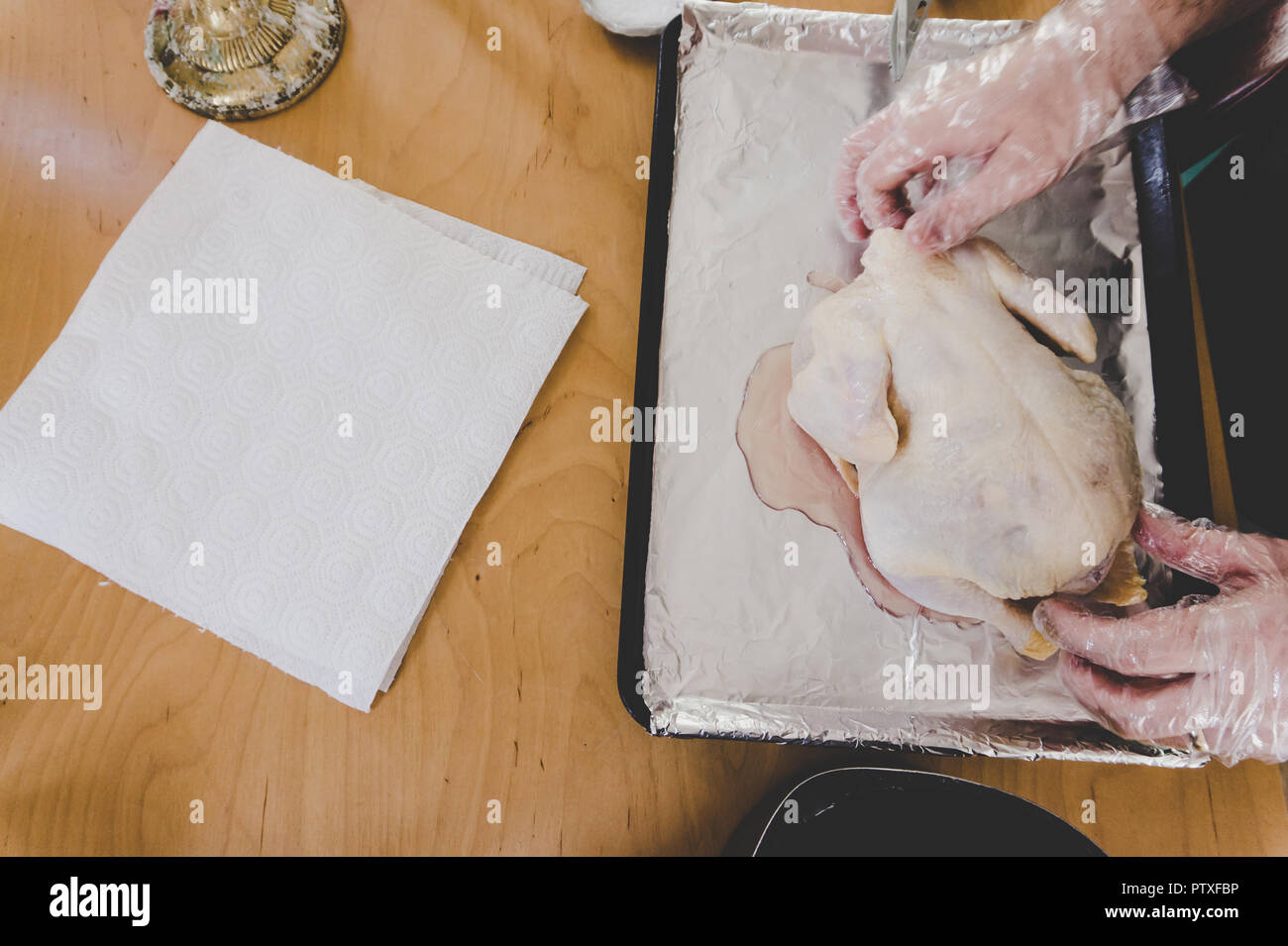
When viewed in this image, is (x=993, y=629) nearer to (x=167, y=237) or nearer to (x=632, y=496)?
(x=632, y=496)

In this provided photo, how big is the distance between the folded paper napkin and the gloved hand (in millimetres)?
607

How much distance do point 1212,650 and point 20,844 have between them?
1.10 metres

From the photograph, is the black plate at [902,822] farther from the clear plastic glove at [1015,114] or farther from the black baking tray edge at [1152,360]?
the clear plastic glove at [1015,114]

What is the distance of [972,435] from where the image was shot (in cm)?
60

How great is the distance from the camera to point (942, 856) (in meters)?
0.61

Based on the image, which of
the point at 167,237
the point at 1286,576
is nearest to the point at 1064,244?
the point at 1286,576

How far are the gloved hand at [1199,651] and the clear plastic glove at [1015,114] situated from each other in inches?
13.4

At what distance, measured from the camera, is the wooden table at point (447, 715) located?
0.66 metres

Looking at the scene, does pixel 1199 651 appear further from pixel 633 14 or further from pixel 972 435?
pixel 633 14

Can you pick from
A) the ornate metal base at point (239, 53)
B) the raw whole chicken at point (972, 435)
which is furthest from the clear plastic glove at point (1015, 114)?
the ornate metal base at point (239, 53)

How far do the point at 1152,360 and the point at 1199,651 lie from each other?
0.97 ft
